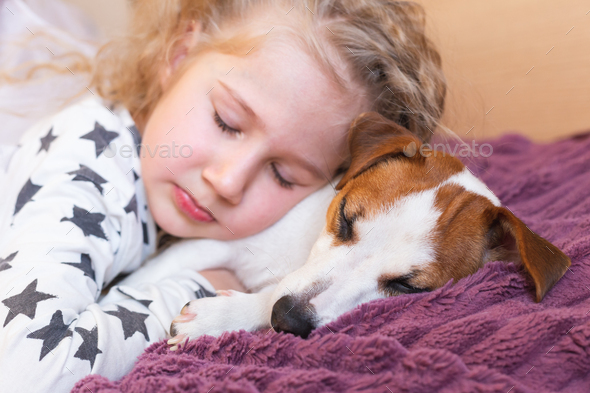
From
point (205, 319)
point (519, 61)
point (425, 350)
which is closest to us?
point (425, 350)

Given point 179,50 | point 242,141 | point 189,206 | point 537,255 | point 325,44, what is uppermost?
point 179,50

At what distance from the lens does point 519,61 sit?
246 centimetres

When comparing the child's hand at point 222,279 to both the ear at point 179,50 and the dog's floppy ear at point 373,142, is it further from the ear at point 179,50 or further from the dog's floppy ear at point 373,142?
the ear at point 179,50

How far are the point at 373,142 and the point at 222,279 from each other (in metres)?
0.76

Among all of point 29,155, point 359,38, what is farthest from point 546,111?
point 29,155

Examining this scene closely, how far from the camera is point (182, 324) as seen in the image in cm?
110

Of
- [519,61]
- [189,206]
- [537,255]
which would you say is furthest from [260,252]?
[519,61]

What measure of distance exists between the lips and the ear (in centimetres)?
46

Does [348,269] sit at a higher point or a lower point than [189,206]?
lower

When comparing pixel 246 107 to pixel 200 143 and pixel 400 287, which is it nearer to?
pixel 200 143

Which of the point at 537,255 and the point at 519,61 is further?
the point at 519,61

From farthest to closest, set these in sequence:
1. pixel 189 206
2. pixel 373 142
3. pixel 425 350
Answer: pixel 189 206 → pixel 373 142 → pixel 425 350

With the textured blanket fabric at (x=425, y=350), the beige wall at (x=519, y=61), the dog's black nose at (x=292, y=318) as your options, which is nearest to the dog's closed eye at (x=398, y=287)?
the textured blanket fabric at (x=425, y=350)

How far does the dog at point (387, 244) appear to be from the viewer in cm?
104
